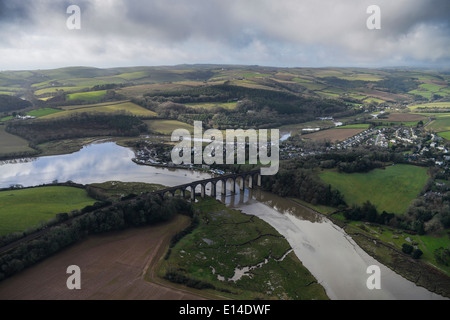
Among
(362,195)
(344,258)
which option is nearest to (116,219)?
(344,258)

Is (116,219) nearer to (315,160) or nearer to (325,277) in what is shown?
(325,277)

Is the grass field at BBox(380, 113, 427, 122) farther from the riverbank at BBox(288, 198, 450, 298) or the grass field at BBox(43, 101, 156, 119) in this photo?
the grass field at BBox(43, 101, 156, 119)

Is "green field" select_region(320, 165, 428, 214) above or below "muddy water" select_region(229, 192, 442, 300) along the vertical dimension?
above

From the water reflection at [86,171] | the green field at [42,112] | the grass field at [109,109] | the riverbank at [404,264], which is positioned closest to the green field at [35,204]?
the water reflection at [86,171]

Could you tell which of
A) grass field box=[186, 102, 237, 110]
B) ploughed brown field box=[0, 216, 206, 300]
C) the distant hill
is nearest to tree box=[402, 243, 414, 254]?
ploughed brown field box=[0, 216, 206, 300]

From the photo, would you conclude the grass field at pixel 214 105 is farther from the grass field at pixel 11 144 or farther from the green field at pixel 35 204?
the green field at pixel 35 204

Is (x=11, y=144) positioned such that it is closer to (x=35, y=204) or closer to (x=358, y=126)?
(x=35, y=204)

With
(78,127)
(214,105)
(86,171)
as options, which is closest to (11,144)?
(78,127)
